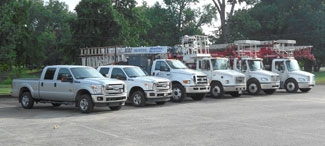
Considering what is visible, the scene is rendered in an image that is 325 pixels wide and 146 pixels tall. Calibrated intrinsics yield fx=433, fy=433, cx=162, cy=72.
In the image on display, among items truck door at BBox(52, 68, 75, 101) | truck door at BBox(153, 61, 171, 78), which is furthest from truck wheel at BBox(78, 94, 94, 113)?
truck door at BBox(153, 61, 171, 78)

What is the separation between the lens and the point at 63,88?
16922 mm

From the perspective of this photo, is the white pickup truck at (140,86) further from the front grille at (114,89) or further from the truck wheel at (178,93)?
the front grille at (114,89)

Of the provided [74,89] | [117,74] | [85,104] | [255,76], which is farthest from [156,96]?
[255,76]

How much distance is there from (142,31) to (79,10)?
11.0 meters

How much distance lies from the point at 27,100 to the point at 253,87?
1391 centimetres

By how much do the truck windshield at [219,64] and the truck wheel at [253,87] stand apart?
264 cm

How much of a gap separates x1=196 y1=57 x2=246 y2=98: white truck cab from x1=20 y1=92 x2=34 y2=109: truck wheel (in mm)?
9740

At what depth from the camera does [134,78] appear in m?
19.3

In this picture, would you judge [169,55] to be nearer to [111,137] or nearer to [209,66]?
[209,66]

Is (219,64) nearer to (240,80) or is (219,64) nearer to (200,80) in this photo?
(240,80)

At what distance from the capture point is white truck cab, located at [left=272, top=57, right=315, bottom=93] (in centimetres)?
2770

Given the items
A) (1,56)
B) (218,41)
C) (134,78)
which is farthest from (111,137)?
(218,41)

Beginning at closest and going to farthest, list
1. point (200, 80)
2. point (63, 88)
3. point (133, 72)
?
point (63, 88) < point (133, 72) < point (200, 80)

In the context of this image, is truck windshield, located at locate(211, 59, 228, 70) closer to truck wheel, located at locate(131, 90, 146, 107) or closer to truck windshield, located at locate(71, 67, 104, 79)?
truck wheel, located at locate(131, 90, 146, 107)
